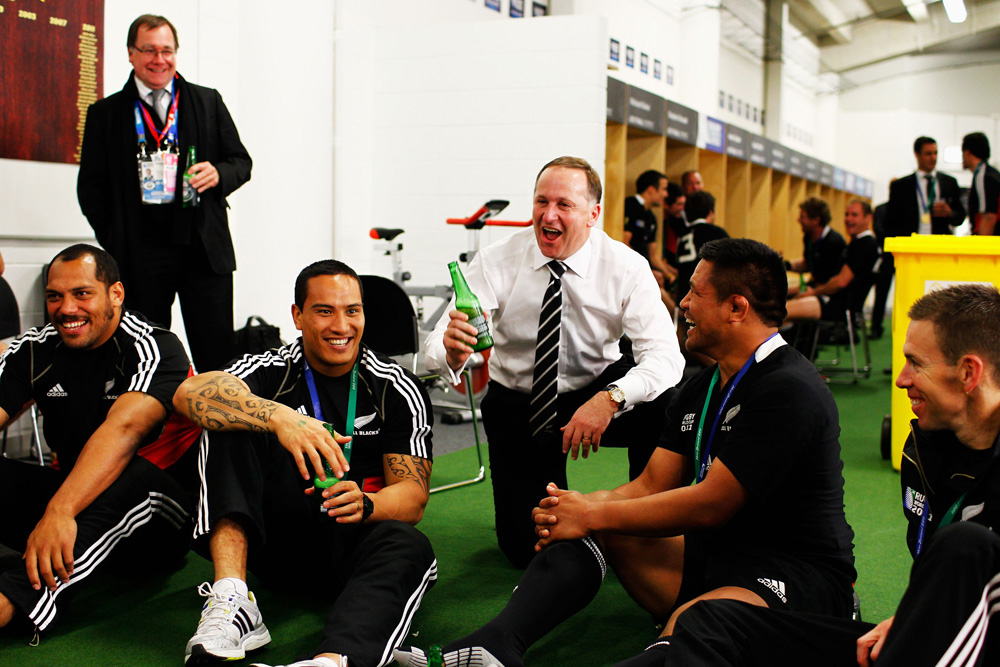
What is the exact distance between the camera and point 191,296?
11.6ft

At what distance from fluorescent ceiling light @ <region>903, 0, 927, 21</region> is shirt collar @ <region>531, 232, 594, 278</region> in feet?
50.2

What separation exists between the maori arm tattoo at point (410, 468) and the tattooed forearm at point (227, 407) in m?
0.36

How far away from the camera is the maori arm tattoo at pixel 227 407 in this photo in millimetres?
2221

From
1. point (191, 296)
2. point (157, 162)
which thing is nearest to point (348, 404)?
point (191, 296)

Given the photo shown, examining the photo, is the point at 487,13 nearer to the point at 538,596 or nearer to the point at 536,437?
the point at 536,437

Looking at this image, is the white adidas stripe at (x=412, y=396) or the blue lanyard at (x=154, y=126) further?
the blue lanyard at (x=154, y=126)

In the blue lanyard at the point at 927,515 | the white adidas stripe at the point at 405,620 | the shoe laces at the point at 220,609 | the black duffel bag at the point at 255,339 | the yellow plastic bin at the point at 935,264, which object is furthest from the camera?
the black duffel bag at the point at 255,339

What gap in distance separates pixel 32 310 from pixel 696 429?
10.8 ft

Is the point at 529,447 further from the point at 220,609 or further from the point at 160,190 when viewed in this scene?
the point at 160,190

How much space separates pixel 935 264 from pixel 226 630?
3.13 m

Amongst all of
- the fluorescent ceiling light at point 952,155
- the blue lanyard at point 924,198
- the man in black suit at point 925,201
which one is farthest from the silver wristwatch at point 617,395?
the fluorescent ceiling light at point 952,155

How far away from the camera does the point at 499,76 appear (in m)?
6.18

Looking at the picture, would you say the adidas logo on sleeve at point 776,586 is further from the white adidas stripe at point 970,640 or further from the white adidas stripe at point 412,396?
the white adidas stripe at point 412,396

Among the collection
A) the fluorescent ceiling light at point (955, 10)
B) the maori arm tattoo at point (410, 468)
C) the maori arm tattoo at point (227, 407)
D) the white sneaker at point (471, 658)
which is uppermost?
the fluorescent ceiling light at point (955, 10)
